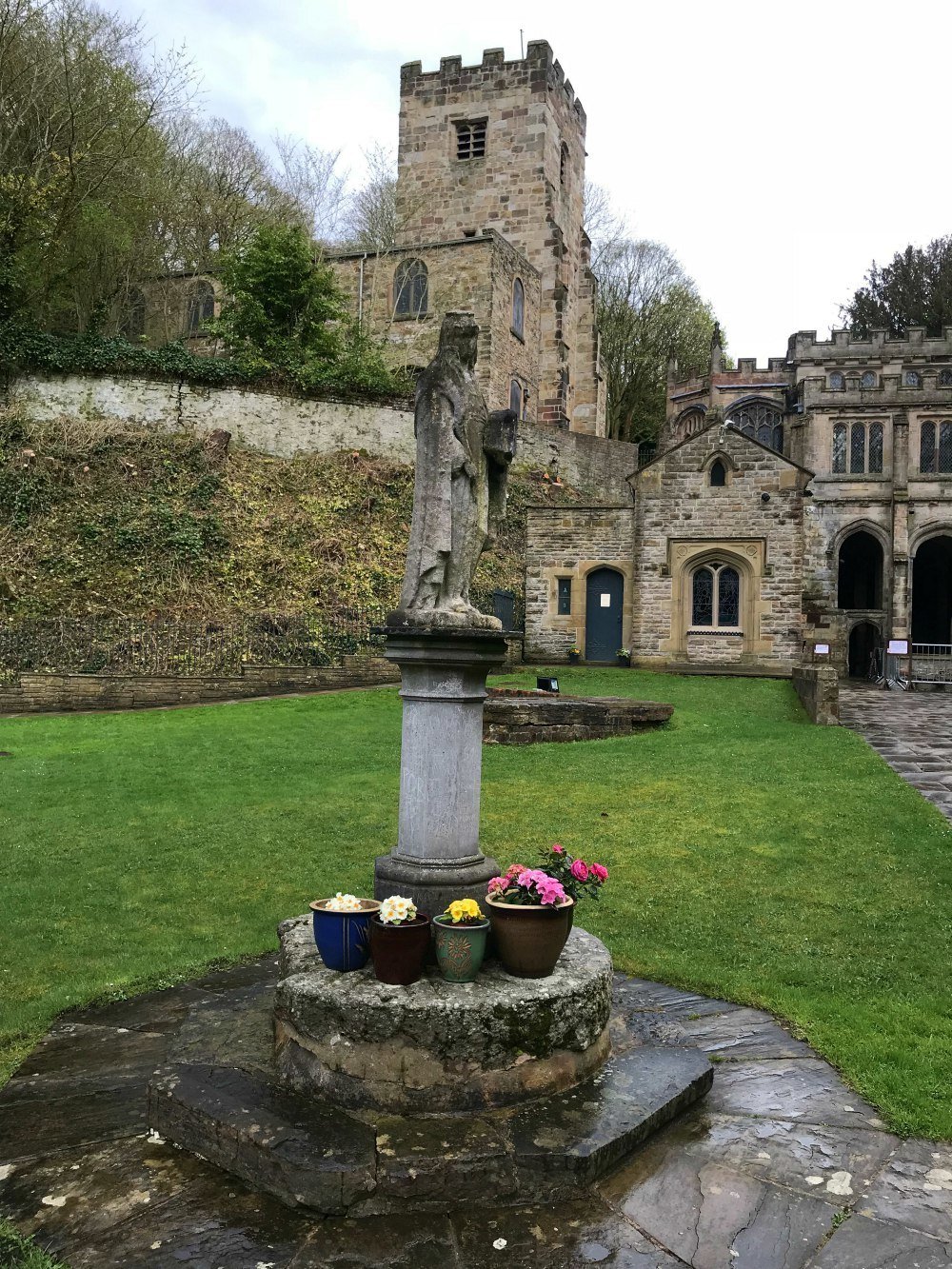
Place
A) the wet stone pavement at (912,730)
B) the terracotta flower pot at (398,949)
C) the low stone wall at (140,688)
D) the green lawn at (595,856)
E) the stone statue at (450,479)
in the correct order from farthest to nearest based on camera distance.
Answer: the low stone wall at (140,688) < the wet stone pavement at (912,730) < the green lawn at (595,856) < the stone statue at (450,479) < the terracotta flower pot at (398,949)

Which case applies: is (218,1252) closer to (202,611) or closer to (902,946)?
→ (902,946)

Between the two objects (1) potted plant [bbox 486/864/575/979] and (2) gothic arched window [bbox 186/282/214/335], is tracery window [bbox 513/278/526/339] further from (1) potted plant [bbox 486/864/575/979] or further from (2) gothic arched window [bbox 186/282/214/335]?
(1) potted plant [bbox 486/864/575/979]

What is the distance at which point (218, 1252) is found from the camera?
3055 millimetres

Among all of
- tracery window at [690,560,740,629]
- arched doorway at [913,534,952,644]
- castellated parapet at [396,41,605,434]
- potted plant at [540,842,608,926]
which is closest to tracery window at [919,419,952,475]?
arched doorway at [913,534,952,644]

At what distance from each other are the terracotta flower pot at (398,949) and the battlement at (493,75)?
41.1 meters

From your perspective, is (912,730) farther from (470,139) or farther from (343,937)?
(470,139)

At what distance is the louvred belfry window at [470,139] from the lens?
38.9 meters

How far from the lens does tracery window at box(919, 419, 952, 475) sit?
133 ft

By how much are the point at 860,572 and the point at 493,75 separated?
26.9m

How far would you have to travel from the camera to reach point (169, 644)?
62.0 ft

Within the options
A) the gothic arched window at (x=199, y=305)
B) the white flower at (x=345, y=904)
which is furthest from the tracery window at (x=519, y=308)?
the white flower at (x=345, y=904)

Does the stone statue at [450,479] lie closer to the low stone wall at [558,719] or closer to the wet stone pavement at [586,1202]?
the wet stone pavement at [586,1202]

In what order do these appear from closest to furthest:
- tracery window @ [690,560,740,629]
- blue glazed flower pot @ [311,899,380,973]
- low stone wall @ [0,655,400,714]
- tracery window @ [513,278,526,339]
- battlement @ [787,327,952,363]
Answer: blue glazed flower pot @ [311,899,380,973], low stone wall @ [0,655,400,714], tracery window @ [690,560,740,629], tracery window @ [513,278,526,339], battlement @ [787,327,952,363]

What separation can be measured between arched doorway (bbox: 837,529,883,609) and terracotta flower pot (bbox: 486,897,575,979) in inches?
1614
